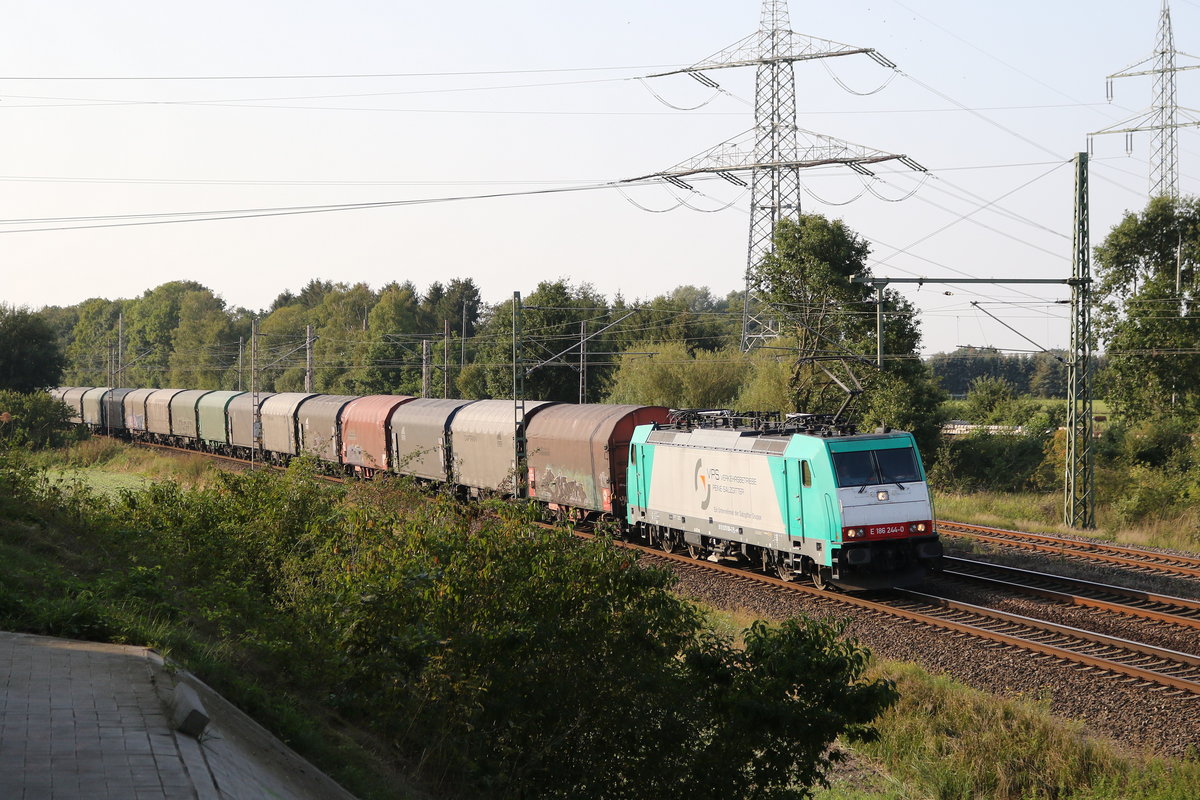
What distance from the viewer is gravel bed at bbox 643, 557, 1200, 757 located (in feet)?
40.1

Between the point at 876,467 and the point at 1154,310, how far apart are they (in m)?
28.0

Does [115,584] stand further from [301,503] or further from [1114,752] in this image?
[1114,752]

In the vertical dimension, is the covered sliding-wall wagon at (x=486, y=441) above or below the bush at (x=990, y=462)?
above

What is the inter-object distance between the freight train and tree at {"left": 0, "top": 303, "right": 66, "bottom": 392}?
727 inches

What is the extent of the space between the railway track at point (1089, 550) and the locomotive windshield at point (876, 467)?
6.31 m

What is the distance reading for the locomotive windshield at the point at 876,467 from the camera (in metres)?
18.5

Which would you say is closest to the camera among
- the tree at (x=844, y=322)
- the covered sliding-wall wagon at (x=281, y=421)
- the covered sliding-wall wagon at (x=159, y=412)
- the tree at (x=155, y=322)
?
the tree at (x=844, y=322)

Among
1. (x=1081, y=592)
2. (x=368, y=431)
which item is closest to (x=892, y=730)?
(x=1081, y=592)

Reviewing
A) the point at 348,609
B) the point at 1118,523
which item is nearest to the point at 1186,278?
the point at 1118,523

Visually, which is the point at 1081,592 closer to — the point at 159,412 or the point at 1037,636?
the point at 1037,636

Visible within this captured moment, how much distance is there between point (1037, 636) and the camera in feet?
53.8

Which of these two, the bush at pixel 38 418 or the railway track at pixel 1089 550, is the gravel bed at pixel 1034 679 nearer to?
the railway track at pixel 1089 550

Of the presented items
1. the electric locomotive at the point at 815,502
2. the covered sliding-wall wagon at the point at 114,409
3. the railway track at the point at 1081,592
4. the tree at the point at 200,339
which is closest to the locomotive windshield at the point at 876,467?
the electric locomotive at the point at 815,502

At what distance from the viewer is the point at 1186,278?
4191 centimetres
